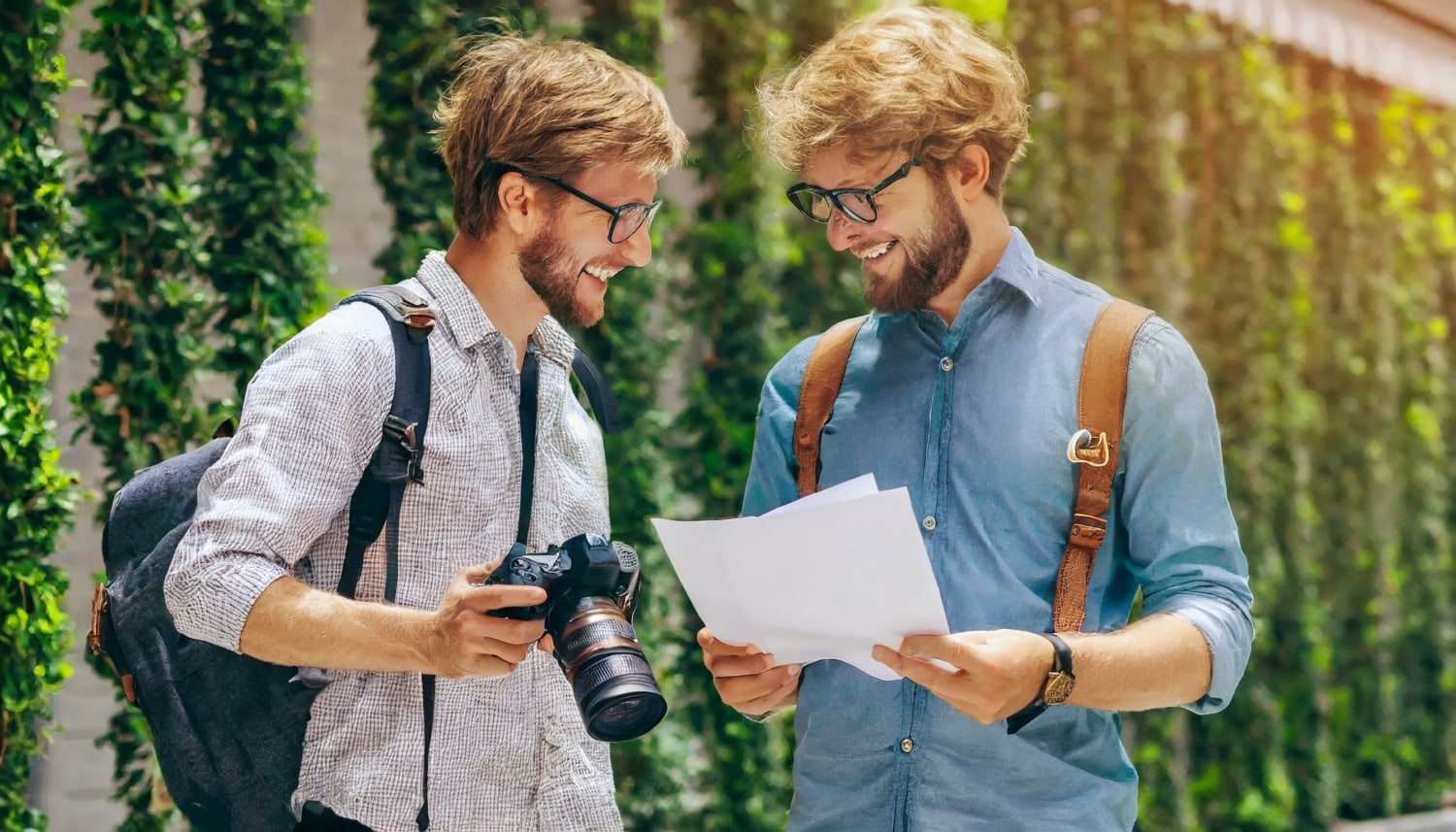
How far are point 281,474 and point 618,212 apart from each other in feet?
2.28

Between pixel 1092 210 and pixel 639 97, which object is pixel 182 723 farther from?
pixel 1092 210

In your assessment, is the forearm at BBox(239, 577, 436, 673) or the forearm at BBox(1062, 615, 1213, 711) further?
the forearm at BBox(1062, 615, 1213, 711)

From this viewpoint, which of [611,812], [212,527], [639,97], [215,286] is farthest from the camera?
[215,286]

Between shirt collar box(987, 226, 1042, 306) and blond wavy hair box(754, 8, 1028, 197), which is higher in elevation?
blond wavy hair box(754, 8, 1028, 197)

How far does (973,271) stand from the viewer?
2.44 metres

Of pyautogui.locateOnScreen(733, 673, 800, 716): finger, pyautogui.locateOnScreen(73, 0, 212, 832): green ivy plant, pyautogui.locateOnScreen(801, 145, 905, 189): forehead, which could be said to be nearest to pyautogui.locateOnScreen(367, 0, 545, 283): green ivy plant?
pyautogui.locateOnScreen(73, 0, 212, 832): green ivy plant

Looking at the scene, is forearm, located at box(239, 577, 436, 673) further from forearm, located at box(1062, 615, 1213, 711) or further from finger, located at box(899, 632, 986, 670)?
forearm, located at box(1062, 615, 1213, 711)

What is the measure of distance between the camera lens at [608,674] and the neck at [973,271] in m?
0.82

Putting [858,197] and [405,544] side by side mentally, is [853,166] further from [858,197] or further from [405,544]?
[405,544]

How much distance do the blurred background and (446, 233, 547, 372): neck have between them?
1.40 m

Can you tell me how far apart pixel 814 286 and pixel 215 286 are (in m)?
2.04

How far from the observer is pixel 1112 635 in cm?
202

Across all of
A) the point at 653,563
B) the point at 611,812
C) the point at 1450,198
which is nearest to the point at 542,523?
the point at 611,812

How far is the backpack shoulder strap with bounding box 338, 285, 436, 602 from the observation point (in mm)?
2012
